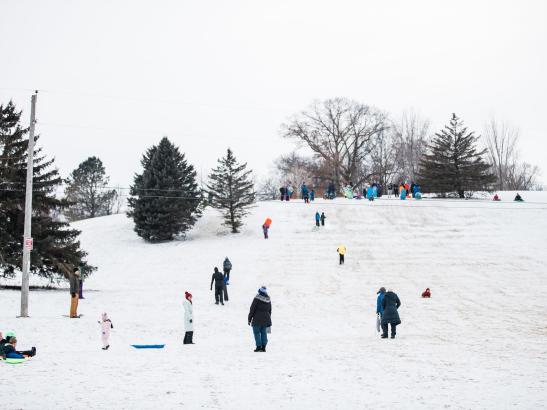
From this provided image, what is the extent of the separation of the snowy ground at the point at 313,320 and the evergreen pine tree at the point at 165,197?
173 centimetres

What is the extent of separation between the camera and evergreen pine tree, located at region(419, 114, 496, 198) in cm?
5938

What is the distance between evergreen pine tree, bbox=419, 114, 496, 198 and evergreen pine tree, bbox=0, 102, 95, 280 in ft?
137

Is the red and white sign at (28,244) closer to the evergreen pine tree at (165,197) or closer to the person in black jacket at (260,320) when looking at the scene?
the person in black jacket at (260,320)

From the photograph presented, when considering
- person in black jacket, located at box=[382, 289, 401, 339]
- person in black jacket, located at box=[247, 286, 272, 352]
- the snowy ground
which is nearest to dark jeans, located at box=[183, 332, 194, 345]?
the snowy ground

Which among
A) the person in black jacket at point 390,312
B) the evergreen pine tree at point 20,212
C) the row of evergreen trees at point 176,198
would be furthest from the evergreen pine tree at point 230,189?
the person in black jacket at point 390,312

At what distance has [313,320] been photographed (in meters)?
21.0

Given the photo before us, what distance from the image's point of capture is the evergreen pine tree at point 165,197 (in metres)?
47.1

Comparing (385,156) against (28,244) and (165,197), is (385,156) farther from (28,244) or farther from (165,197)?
(28,244)

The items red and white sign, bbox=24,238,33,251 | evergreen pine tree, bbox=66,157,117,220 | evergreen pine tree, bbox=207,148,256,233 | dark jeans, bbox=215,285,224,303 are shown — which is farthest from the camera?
evergreen pine tree, bbox=66,157,117,220

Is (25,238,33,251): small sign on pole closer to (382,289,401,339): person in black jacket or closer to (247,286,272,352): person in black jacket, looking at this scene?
(247,286,272,352): person in black jacket

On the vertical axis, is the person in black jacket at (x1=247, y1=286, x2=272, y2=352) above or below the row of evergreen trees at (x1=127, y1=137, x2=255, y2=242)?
below

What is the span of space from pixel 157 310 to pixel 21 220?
933 cm

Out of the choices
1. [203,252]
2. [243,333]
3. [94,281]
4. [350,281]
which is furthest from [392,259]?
[243,333]

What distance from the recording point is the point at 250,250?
40.4m
